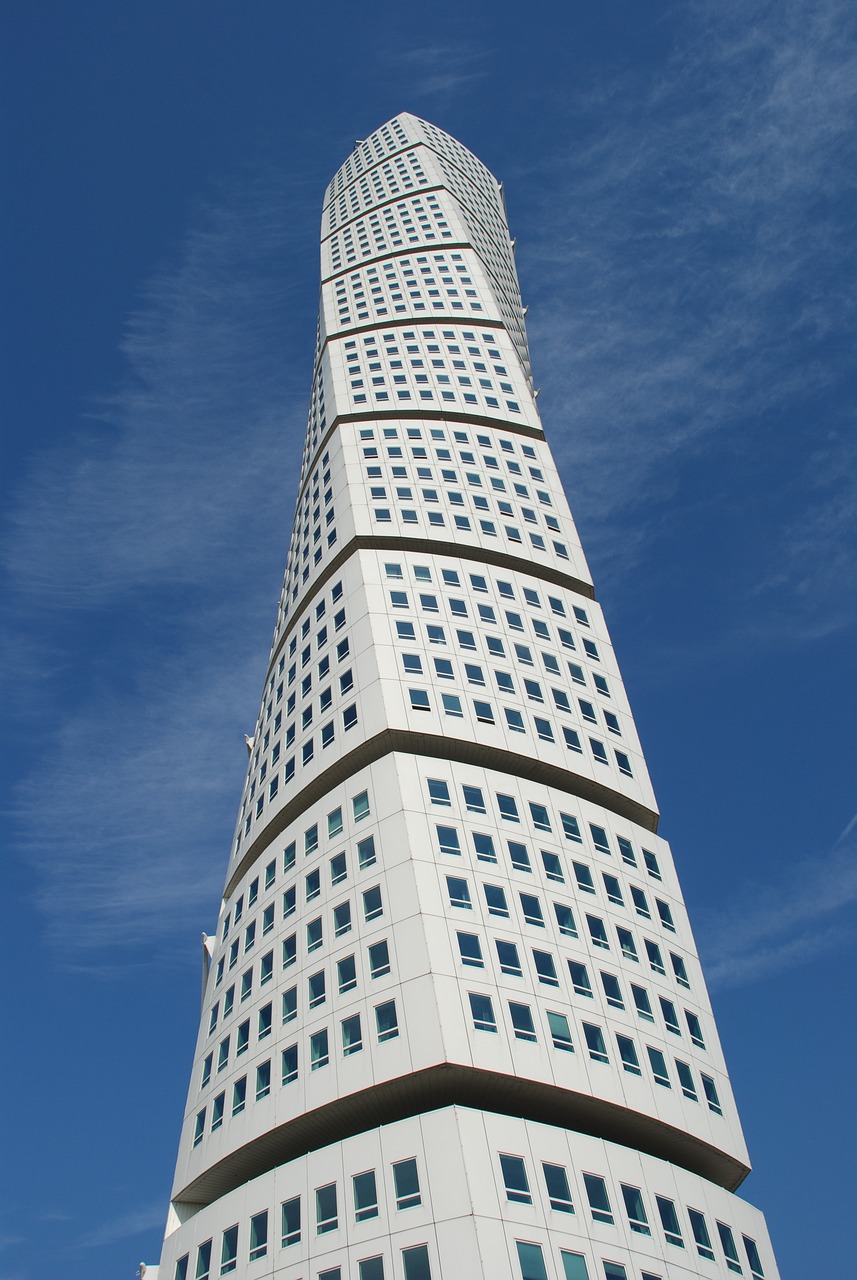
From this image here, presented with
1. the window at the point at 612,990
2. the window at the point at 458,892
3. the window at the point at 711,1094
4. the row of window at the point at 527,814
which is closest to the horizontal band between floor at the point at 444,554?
the row of window at the point at 527,814

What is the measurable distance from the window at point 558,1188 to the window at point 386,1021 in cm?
537

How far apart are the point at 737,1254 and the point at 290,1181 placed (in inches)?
489

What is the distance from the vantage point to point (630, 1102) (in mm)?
32656

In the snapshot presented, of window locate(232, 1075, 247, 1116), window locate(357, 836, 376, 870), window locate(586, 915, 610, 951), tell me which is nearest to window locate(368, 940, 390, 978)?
window locate(357, 836, 376, 870)

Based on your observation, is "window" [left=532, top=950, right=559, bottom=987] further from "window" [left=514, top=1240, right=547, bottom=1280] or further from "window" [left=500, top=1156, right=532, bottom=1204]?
"window" [left=514, top=1240, right=547, bottom=1280]

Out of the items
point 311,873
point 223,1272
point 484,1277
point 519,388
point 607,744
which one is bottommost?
point 484,1277

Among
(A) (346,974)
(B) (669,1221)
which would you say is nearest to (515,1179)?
(B) (669,1221)

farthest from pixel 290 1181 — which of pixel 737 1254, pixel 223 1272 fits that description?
pixel 737 1254

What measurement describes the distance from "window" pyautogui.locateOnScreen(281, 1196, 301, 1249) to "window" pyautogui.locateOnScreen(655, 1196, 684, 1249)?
9472 millimetres

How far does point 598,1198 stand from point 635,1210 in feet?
4.35

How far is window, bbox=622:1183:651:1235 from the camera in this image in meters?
29.5

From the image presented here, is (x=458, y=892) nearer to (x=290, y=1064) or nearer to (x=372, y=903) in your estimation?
(x=372, y=903)

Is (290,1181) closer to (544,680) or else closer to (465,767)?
(465,767)

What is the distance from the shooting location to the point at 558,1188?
1137 inches
